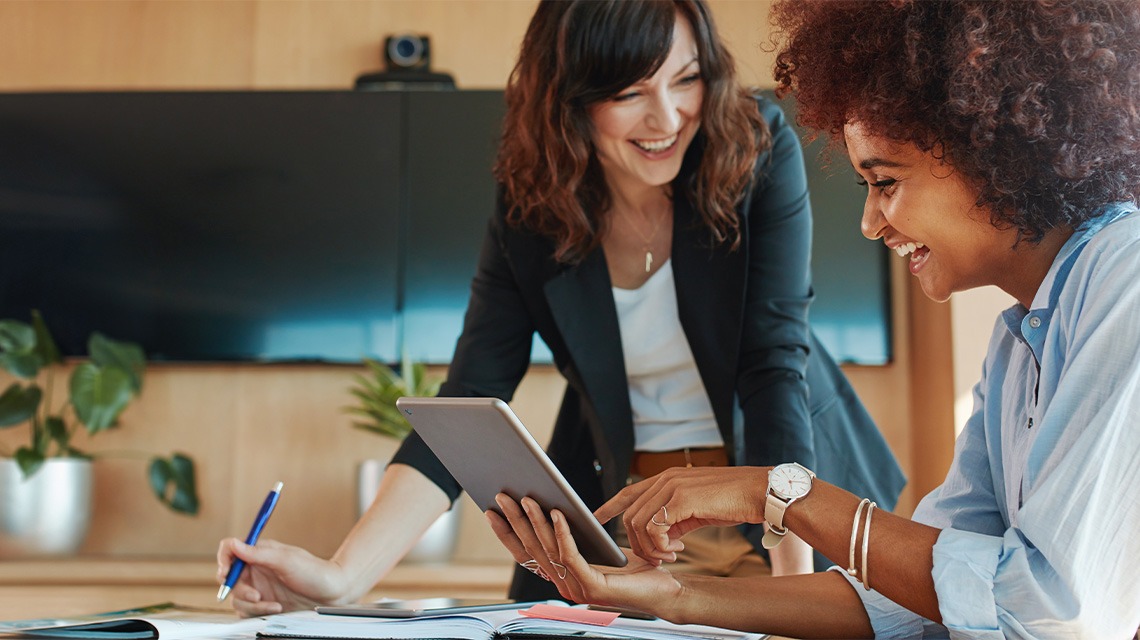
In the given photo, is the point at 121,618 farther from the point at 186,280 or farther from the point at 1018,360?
the point at 186,280

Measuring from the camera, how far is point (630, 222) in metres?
1.65

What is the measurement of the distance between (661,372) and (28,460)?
6.99 ft

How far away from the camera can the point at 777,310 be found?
1475mm

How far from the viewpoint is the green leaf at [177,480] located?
126 inches

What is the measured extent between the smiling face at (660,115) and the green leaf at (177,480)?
2.12 metres

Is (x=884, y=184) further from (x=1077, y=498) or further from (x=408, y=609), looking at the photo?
(x=408, y=609)

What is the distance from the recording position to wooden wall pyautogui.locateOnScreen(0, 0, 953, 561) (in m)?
3.37

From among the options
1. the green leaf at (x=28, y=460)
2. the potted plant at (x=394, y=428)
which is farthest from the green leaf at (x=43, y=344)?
the potted plant at (x=394, y=428)

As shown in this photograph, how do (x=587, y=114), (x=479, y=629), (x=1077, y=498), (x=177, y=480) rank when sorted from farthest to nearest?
(x=177, y=480) < (x=587, y=114) < (x=479, y=629) < (x=1077, y=498)

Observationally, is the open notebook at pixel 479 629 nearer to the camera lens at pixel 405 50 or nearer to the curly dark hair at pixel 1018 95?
the curly dark hair at pixel 1018 95

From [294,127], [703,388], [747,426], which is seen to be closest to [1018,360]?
[747,426]

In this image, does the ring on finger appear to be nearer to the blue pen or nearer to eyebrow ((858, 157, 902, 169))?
the blue pen

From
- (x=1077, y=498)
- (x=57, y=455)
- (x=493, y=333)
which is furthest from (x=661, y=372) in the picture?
(x=57, y=455)

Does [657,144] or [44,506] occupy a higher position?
[657,144]
